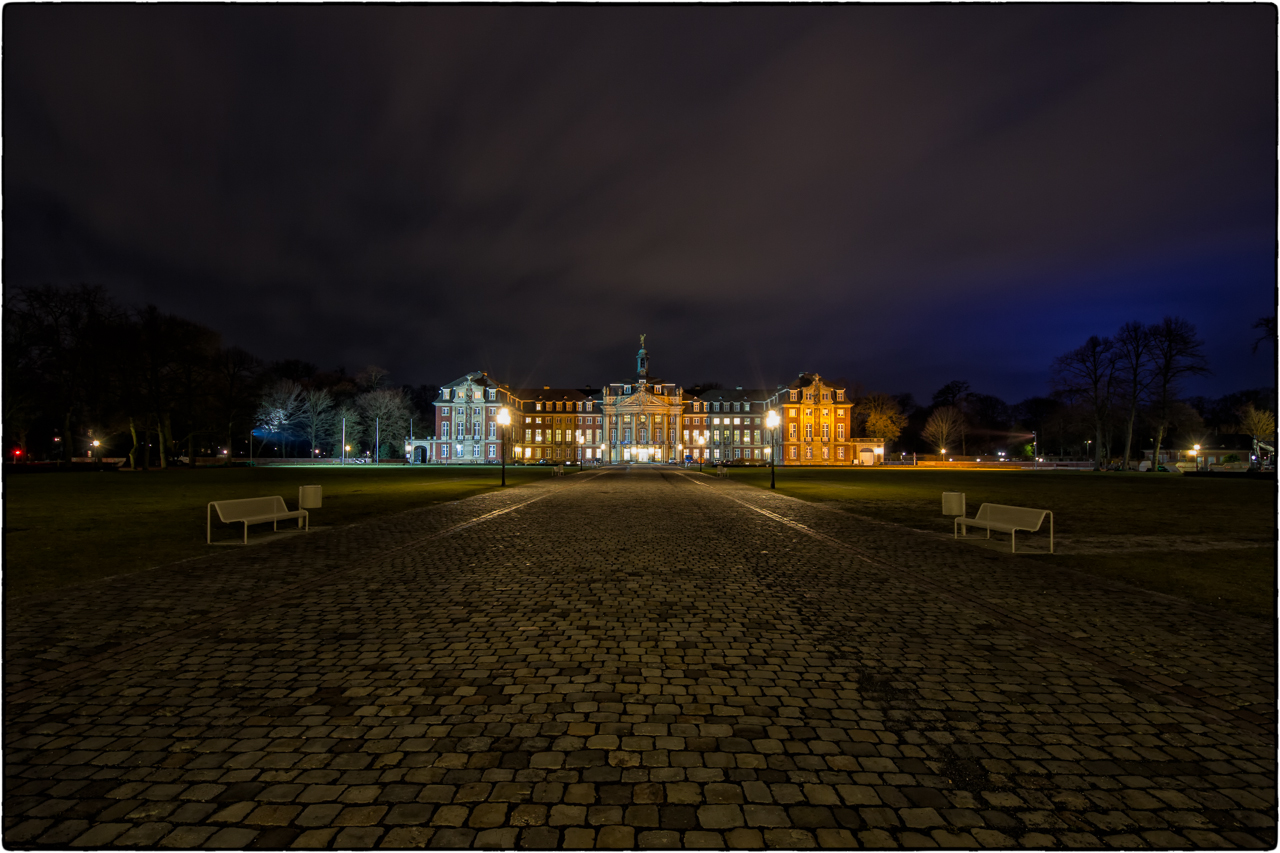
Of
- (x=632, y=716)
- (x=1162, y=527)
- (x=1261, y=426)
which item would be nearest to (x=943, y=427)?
(x=1261, y=426)

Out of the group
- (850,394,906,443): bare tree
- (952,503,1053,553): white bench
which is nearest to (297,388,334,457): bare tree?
(850,394,906,443): bare tree

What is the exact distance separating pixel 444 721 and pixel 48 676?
361 cm

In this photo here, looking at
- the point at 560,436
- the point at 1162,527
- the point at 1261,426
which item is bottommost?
the point at 1162,527

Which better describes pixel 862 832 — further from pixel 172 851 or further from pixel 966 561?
pixel 966 561

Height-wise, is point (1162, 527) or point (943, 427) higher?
point (943, 427)

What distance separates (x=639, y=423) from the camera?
4114 inches

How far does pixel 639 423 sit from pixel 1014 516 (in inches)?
3660

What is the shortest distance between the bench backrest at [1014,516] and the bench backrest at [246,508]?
15.6 meters

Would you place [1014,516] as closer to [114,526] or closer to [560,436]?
[114,526]

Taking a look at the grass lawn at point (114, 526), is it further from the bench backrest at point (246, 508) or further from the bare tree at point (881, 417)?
the bare tree at point (881, 417)

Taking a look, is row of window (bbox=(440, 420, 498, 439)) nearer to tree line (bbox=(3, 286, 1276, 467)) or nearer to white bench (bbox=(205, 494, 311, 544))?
tree line (bbox=(3, 286, 1276, 467))

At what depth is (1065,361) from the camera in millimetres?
61031

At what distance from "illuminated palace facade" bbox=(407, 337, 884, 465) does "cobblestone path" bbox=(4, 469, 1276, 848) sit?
90109 mm

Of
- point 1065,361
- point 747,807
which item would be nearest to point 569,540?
point 747,807
